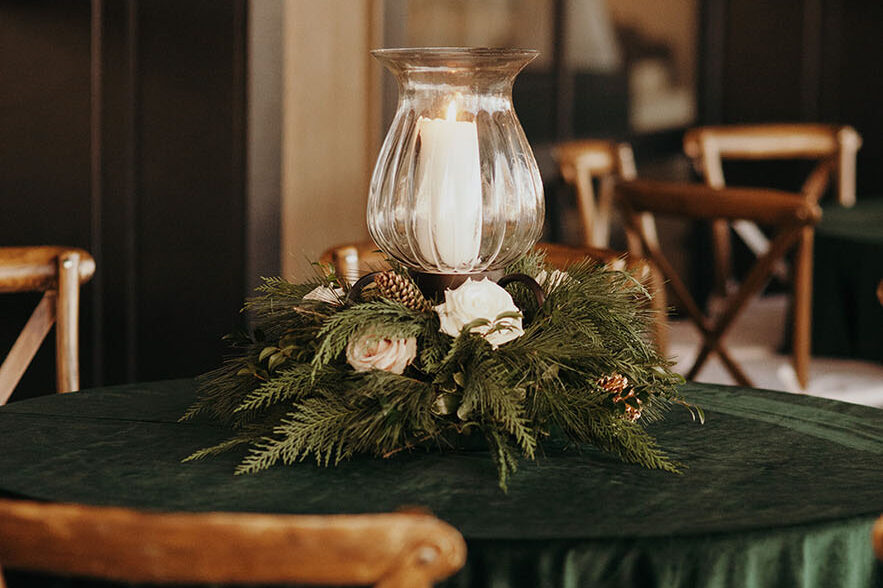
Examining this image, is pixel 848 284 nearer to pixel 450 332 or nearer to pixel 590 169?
pixel 590 169

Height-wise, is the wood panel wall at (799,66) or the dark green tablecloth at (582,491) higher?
the wood panel wall at (799,66)

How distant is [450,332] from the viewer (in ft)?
4.89

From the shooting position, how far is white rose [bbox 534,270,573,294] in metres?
1.62

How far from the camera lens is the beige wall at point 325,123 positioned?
359cm

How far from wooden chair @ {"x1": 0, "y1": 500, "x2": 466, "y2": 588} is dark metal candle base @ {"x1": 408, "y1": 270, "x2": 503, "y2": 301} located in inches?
27.2

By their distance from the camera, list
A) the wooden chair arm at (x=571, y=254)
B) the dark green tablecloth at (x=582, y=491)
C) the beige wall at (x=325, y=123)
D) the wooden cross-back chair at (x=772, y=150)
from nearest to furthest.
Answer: the dark green tablecloth at (x=582, y=491)
the wooden chair arm at (x=571, y=254)
the beige wall at (x=325, y=123)
the wooden cross-back chair at (x=772, y=150)

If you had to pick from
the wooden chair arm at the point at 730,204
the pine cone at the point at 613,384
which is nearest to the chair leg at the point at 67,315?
the pine cone at the point at 613,384

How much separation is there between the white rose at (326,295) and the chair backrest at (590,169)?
263 centimetres

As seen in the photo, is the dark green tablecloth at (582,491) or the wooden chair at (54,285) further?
the wooden chair at (54,285)

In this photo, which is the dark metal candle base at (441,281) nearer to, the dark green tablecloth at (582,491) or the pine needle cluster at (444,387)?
the pine needle cluster at (444,387)

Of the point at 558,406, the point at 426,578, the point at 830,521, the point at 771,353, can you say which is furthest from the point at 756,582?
the point at 771,353

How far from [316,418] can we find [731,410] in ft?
2.02

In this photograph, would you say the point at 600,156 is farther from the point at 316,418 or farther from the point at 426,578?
the point at 426,578

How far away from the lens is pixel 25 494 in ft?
4.38
